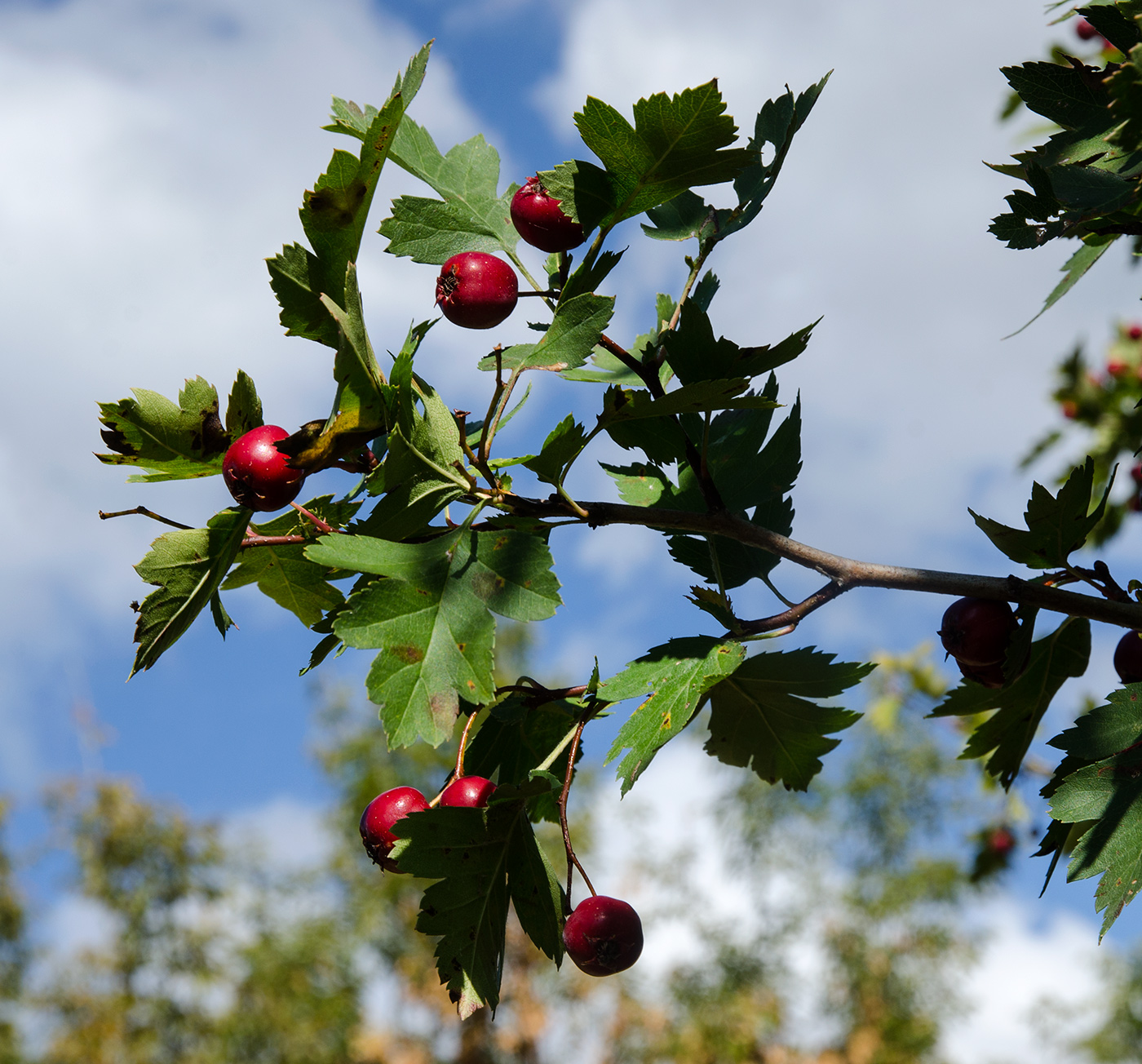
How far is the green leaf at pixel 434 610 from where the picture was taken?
3.01 ft

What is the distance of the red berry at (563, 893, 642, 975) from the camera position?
104cm

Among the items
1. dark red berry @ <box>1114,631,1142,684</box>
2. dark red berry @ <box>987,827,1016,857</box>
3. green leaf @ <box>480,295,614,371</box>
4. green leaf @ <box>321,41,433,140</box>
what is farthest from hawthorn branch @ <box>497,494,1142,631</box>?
dark red berry @ <box>987,827,1016,857</box>

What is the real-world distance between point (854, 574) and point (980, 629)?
0.18 meters

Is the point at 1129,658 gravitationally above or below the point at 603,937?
above

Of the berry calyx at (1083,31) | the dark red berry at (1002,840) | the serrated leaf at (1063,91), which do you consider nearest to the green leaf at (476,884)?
the serrated leaf at (1063,91)

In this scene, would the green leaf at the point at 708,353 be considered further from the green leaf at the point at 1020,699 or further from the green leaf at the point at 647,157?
the green leaf at the point at 1020,699

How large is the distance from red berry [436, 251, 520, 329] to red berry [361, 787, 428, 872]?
485 mm

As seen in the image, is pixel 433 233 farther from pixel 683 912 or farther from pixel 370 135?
pixel 683 912

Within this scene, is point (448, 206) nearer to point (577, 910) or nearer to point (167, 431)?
point (167, 431)

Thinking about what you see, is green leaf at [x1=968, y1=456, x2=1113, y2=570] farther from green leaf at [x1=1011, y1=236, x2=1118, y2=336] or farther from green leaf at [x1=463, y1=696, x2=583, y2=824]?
green leaf at [x1=463, y1=696, x2=583, y2=824]

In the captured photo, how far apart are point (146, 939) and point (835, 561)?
37.3ft

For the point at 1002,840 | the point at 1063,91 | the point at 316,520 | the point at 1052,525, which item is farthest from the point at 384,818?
the point at 1002,840

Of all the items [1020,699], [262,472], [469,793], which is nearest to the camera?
[262,472]

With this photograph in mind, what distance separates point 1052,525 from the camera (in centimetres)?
112
